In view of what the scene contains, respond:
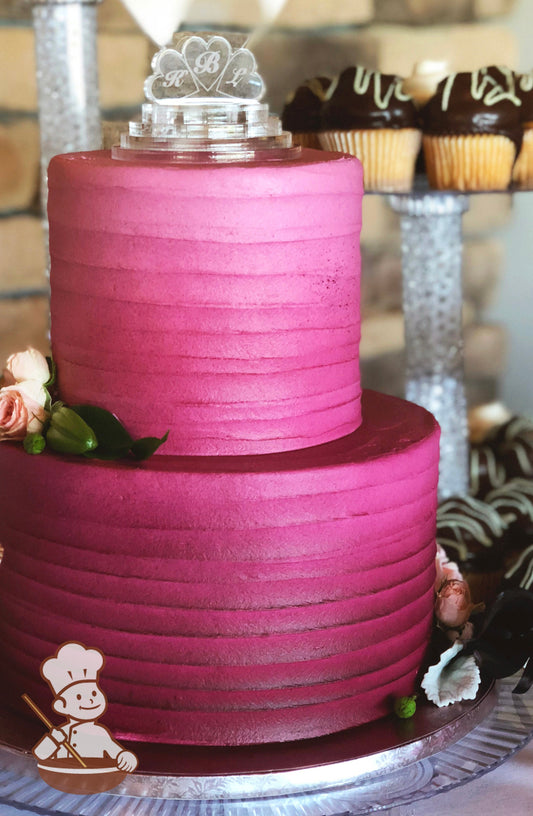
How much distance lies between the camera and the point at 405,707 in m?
1.04

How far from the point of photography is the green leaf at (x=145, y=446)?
976 mm

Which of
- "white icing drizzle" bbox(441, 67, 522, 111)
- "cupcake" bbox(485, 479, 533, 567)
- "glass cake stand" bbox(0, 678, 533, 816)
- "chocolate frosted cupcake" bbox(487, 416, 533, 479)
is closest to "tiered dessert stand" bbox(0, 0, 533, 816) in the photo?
"glass cake stand" bbox(0, 678, 533, 816)

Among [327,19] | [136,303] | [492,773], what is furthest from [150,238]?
[327,19]

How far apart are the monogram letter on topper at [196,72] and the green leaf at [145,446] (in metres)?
0.34

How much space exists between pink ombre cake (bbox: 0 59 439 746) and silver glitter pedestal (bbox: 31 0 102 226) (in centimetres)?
53

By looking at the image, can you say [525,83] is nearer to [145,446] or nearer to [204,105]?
[204,105]

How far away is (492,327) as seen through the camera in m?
2.35

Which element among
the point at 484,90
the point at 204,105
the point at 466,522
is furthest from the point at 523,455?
the point at 204,105

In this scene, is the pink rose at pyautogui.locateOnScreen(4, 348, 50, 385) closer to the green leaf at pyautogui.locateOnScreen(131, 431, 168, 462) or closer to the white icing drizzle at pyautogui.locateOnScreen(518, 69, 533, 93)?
the green leaf at pyautogui.locateOnScreen(131, 431, 168, 462)

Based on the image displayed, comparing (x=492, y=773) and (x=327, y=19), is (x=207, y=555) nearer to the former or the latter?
(x=492, y=773)

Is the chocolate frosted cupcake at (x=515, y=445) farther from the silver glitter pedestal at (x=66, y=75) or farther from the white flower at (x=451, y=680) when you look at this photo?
the silver glitter pedestal at (x=66, y=75)

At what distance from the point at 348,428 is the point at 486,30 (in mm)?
1400

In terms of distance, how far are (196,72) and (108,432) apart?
0.36m

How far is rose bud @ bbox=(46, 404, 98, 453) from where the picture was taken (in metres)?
1.00
